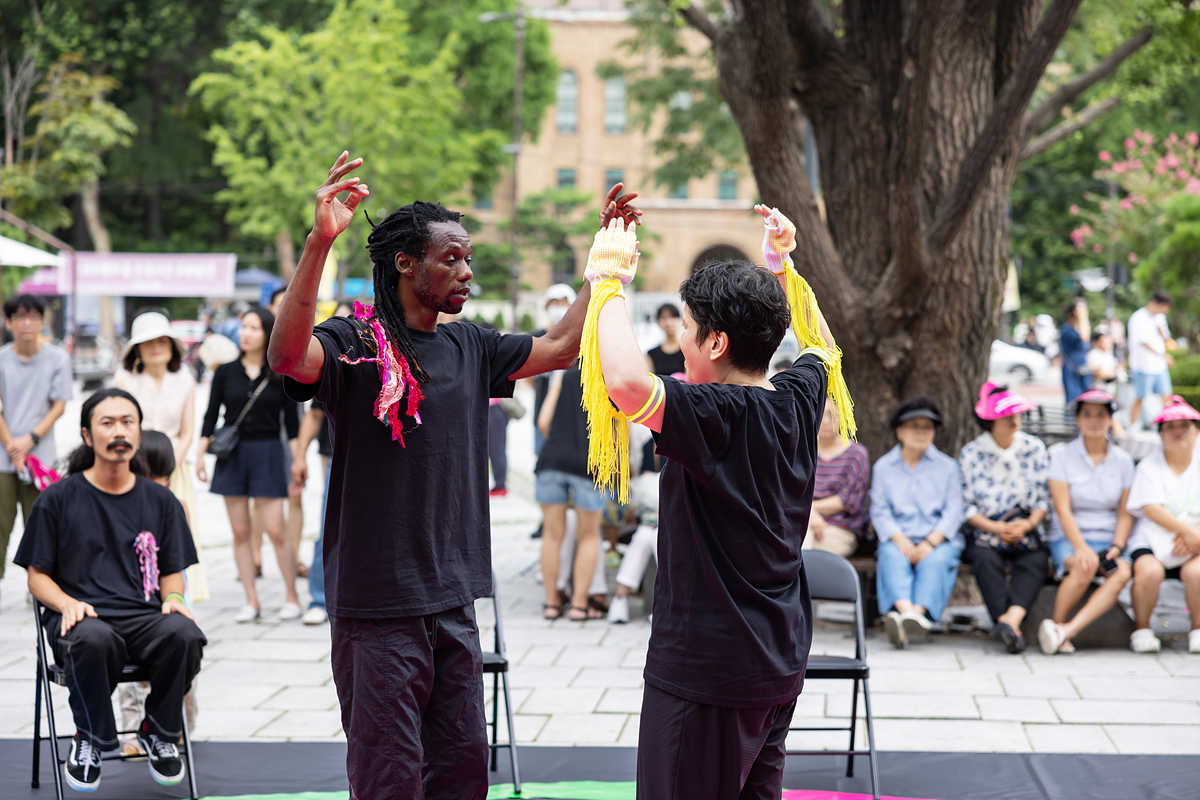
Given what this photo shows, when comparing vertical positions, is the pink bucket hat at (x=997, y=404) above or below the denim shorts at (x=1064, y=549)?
above

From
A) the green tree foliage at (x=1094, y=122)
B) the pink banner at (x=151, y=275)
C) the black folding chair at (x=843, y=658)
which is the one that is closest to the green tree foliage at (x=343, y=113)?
the pink banner at (x=151, y=275)

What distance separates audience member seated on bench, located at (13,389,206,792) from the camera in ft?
15.7

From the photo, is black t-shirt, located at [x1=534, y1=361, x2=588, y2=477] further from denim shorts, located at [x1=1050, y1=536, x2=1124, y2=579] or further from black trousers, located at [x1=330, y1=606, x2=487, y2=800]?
black trousers, located at [x1=330, y1=606, x2=487, y2=800]

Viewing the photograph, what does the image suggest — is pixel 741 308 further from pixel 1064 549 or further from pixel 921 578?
pixel 1064 549

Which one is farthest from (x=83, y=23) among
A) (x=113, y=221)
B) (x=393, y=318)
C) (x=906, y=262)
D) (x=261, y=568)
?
(x=393, y=318)

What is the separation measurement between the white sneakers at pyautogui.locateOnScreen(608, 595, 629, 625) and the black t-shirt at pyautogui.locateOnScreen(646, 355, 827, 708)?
5.12 meters

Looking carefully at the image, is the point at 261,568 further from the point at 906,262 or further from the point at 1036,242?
the point at 1036,242

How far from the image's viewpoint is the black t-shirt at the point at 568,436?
8.07m

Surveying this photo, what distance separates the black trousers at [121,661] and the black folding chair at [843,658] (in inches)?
90.6

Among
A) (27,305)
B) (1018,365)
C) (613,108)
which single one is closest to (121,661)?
(27,305)

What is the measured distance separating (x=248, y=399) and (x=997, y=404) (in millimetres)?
4472

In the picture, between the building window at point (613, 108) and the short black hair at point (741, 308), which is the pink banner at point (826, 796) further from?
the building window at point (613, 108)

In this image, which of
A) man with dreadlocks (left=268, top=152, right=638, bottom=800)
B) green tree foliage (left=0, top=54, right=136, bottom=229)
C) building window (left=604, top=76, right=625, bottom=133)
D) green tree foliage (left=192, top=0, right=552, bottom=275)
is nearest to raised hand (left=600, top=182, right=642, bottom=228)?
man with dreadlocks (left=268, top=152, right=638, bottom=800)

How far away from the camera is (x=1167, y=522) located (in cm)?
722
